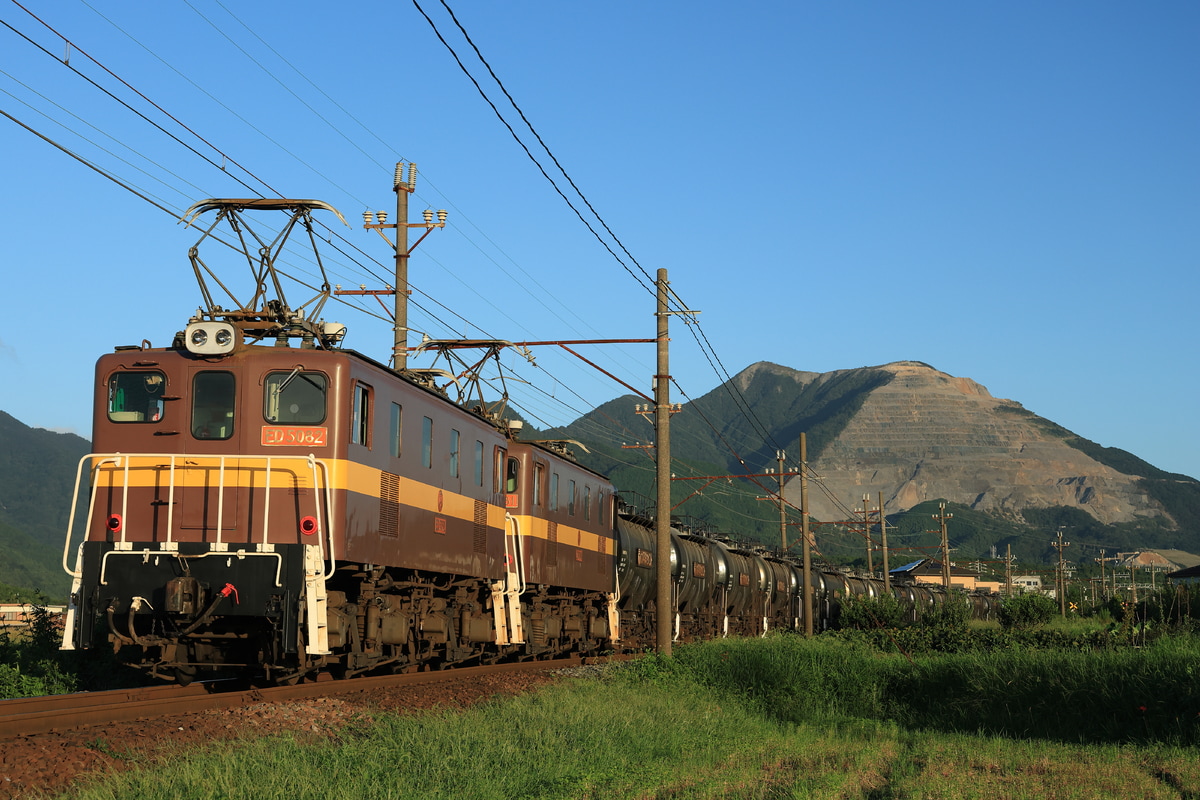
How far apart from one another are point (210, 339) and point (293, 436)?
1578 millimetres

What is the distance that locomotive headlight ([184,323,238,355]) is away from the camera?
14195 mm

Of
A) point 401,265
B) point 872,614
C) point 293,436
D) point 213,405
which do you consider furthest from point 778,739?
point 872,614

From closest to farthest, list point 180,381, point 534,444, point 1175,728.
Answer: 1. point 180,381
2. point 1175,728
3. point 534,444

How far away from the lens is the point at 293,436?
46.3 ft

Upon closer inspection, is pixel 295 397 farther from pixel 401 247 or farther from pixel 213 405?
pixel 401 247

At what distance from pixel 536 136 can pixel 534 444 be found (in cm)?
687

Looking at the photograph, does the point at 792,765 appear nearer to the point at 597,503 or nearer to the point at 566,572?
the point at 566,572

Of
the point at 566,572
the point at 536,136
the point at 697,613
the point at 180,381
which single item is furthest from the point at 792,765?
the point at 697,613

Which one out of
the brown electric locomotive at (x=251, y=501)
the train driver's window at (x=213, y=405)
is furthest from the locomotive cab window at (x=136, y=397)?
the train driver's window at (x=213, y=405)

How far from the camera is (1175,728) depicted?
15.3 metres

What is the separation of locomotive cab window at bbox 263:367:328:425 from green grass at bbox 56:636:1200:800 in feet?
12.7

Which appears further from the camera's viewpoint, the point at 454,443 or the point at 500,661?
the point at 500,661

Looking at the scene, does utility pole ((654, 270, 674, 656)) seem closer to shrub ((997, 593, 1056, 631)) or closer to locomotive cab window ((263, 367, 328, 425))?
locomotive cab window ((263, 367, 328, 425))

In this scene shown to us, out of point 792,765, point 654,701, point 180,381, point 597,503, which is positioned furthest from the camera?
point 597,503
